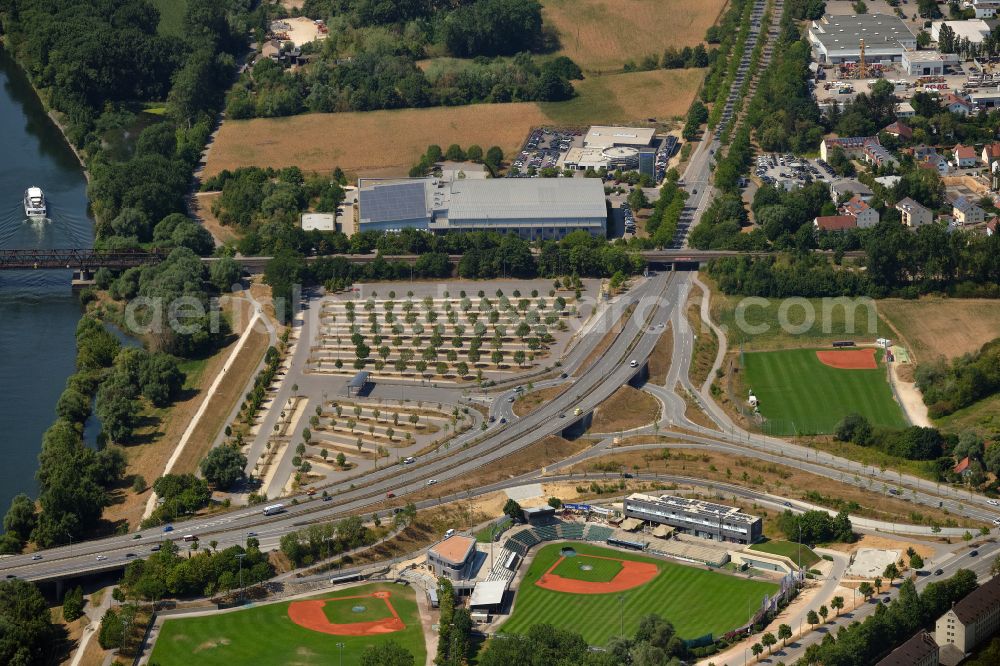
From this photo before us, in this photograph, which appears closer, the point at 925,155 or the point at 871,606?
the point at 871,606

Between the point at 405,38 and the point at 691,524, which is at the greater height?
the point at 405,38

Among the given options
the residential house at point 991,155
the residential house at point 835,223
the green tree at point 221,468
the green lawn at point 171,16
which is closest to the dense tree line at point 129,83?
the green lawn at point 171,16

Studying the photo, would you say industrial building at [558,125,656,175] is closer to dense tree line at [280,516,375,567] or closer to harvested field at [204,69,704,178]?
harvested field at [204,69,704,178]

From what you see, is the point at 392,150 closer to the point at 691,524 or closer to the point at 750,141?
the point at 750,141

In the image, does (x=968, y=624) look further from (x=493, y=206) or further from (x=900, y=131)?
(x=900, y=131)

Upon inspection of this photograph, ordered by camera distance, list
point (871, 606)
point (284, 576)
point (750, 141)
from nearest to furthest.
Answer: point (871, 606) → point (284, 576) → point (750, 141)

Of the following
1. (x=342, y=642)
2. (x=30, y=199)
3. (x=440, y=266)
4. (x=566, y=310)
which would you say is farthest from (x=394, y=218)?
(x=342, y=642)

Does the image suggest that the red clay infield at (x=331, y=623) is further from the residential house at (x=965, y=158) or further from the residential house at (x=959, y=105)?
the residential house at (x=959, y=105)

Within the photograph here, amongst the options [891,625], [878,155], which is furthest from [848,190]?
[891,625]
